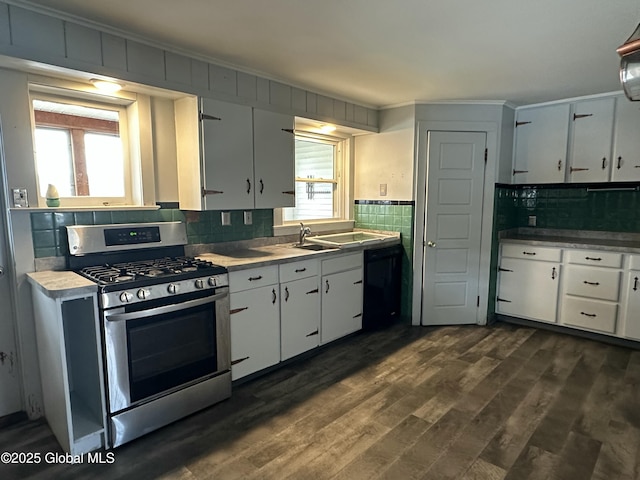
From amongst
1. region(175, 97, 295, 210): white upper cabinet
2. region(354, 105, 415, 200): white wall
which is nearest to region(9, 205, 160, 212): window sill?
region(175, 97, 295, 210): white upper cabinet

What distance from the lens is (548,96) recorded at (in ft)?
11.9

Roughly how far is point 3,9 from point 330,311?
9.27ft

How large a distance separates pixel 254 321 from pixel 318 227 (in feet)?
4.99

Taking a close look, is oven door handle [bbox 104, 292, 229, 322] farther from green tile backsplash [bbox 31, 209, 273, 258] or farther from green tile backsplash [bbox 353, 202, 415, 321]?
green tile backsplash [bbox 353, 202, 415, 321]

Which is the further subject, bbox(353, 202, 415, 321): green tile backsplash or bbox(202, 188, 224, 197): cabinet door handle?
bbox(353, 202, 415, 321): green tile backsplash

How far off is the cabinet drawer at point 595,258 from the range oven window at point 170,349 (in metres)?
3.34

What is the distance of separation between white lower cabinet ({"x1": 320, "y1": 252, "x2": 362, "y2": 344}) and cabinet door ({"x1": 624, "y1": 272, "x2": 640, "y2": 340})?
2.37 metres

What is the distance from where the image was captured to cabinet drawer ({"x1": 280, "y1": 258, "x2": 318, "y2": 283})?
2904mm

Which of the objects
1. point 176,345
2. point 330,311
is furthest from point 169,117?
point 330,311

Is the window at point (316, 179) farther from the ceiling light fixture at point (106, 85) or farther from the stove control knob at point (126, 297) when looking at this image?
the stove control knob at point (126, 297)

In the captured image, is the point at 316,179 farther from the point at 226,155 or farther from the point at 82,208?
the point at 82,208

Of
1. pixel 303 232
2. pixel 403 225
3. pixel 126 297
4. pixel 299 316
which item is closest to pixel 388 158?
pixel 403 225

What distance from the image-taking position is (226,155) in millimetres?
2770

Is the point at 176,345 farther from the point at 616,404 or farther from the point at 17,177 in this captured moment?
the point at 616,404
